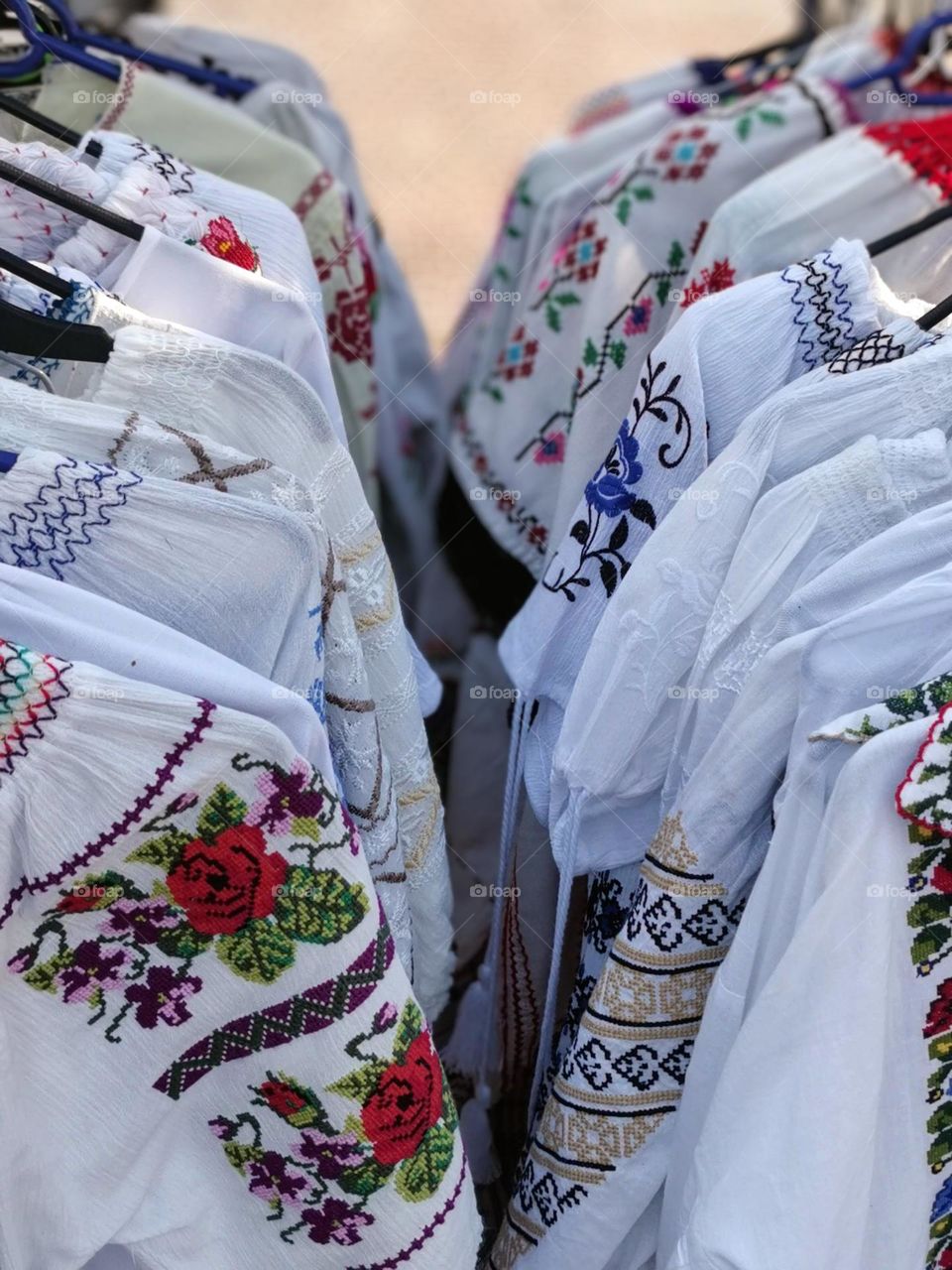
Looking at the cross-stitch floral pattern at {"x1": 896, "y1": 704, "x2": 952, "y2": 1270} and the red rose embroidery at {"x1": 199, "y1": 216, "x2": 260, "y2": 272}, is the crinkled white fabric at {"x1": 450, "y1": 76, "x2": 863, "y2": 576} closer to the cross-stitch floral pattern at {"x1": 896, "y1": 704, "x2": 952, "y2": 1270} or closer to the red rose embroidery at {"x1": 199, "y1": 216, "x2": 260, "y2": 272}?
the red rose embroidery at {"x1": 199, "y1": 216, "x2": 260, "y2": 272}

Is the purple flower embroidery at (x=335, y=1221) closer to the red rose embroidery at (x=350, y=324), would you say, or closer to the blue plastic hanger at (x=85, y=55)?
the red rose embroidery at (x=350, y=324)

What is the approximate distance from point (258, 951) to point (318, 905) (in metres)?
0.04

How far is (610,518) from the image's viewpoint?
2.52 feet

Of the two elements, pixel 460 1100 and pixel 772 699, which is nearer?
pixel 772 699

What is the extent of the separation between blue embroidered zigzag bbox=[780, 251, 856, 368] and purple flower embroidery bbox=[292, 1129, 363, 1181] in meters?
0.53

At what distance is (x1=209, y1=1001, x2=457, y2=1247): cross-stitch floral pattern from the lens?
651 mm

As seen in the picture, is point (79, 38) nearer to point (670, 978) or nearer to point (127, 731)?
point (127, 731)

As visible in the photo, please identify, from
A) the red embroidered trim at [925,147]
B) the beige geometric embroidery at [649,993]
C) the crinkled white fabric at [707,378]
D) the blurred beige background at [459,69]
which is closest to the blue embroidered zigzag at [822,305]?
the crinkled white fabric at [707,378]

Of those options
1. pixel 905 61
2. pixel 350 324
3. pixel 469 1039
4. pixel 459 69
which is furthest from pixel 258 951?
pixel 459 69

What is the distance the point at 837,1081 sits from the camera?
64 cm

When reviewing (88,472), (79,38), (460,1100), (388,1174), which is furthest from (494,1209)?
(79,38)

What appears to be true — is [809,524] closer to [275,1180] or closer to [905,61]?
[275,1180]

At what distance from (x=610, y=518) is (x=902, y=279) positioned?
1.03ft

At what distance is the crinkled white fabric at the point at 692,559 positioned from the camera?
0.68 metres
